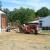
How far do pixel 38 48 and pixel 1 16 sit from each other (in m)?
21.7

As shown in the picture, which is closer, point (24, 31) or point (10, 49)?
point (10, 49)

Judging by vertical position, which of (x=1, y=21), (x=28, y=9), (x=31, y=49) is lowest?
(x=31, y=49)

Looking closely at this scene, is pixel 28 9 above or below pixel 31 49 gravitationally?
above

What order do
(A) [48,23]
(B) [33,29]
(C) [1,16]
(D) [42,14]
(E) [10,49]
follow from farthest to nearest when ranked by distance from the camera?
(D) [42,14] < (A) [48,23] < (C) [1,16] < (B) [33,29] < (E) [10,49]

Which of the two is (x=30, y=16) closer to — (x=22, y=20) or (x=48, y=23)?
(x=22, y=20)

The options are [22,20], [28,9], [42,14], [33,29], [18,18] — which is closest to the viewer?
[33,29]

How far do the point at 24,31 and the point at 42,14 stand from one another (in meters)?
79.0

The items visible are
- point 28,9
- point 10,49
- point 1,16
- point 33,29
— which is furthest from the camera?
point 28,9

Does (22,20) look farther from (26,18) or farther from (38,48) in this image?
(38,48)

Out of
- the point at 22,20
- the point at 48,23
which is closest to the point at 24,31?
the point at 48,23

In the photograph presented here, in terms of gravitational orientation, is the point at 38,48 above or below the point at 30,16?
below

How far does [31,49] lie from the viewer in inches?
572

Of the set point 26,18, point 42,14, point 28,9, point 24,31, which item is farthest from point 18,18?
point 24,31

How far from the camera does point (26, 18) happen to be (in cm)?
7531
